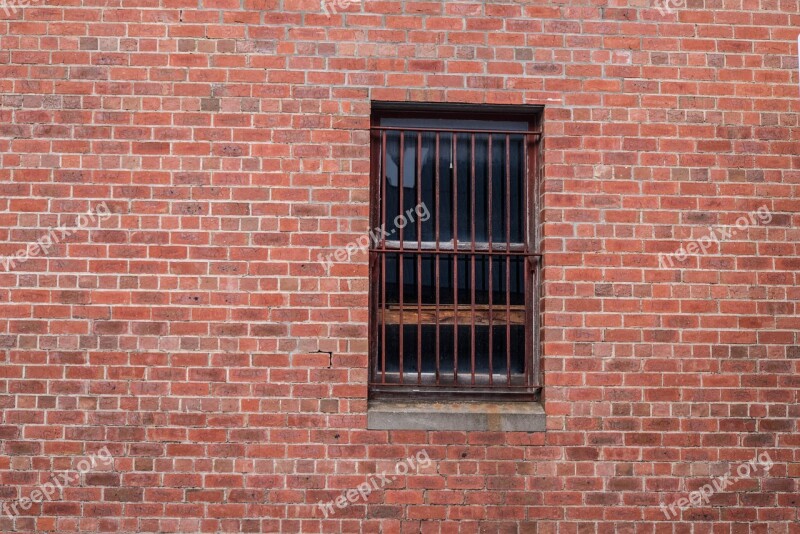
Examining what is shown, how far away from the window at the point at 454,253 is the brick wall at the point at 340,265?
0.71 feet

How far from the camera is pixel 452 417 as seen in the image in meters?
5.17

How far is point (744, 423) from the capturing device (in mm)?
5250

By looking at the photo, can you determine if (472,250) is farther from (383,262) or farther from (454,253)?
(383,262)

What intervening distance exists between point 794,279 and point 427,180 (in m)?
2.43

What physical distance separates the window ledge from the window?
0.47 ft

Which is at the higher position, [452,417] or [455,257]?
[455,257]

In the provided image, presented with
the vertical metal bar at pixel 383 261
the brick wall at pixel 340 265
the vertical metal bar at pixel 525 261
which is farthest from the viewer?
the vertical metal bar at pixel 525 261

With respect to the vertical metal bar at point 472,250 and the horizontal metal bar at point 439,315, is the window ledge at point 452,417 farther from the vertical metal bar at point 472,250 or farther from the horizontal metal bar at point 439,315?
the horizontal metal bar at point 439,315

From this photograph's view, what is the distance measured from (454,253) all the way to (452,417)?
1.03 metres

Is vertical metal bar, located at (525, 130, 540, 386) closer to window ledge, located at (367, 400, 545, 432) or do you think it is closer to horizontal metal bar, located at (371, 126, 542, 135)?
horizontal metal bar, located at (371, 126, 542, 135)

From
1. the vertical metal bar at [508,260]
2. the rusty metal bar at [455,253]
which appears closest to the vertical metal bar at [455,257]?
the rusty metal bar at [455,253]

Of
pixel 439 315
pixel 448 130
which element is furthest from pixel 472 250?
pixel 448 130

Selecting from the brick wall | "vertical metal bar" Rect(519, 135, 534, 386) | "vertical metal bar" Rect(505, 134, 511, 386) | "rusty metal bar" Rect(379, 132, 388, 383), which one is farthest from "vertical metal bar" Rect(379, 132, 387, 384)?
"vertical metal bar" Rect(519, 135, 534, 386)

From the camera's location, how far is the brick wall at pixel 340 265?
5094 millimetres
